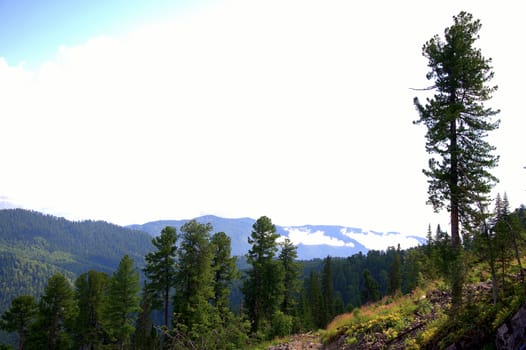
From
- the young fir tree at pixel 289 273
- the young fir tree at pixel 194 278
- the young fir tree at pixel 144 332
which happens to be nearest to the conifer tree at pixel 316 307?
the young fir tree at pixel 144 332

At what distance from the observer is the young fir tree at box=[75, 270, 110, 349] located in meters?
38.9

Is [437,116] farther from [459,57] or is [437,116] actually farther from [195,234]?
[195,234]

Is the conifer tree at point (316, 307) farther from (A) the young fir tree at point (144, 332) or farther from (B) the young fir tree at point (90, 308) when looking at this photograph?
(B) the young fir tree at point (90, 308)

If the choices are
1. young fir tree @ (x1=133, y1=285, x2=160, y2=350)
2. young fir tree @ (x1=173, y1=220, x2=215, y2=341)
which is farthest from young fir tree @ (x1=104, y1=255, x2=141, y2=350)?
young fir tree @ (x1=133, y1=285, x2=160, y2=350)

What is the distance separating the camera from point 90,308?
132ft

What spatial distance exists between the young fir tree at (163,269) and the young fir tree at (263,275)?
283 inches

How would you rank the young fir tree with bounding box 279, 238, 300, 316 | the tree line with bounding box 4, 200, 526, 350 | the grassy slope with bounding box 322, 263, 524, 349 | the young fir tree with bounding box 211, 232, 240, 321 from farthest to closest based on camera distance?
the young fir tree with bounding box 279, 238, 300, 316
the young fir tree with bounding box 211, 232, 240, 321
the tree line with bounding box 4, 200, 526, 350
the grassy slope with bounding box 322, 263, 524, 349

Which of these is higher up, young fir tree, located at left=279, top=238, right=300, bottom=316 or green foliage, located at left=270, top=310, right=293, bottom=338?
young fir tree, located at left=279, top=238, right=300, bottom=316

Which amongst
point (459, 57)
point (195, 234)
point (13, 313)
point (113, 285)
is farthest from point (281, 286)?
point (13, 313)

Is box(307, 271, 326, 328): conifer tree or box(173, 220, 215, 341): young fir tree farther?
box(307, 271, 326, 328): conifer tree

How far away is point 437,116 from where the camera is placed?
13820mm

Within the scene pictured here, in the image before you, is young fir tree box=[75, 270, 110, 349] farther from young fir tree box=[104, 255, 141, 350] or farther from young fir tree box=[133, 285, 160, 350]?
young fir tree box=[133, 285, 160, 350]

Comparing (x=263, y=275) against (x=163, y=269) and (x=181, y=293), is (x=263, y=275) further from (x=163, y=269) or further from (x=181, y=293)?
(x=163, y=269)

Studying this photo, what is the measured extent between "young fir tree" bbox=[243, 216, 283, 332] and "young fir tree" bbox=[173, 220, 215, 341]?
16.3 ft
